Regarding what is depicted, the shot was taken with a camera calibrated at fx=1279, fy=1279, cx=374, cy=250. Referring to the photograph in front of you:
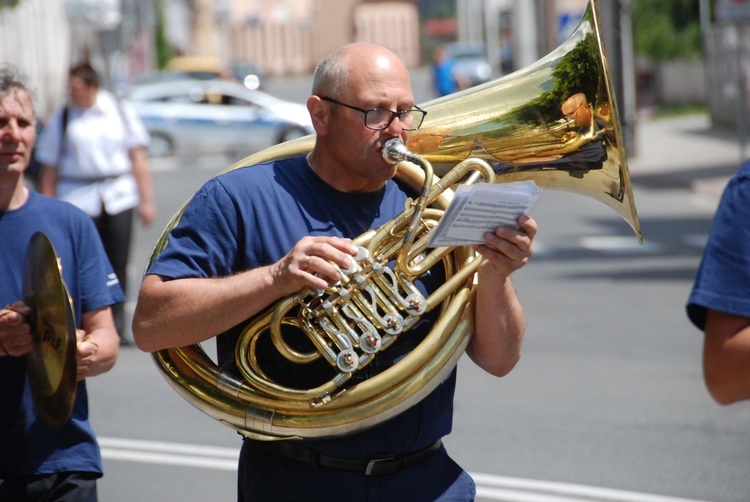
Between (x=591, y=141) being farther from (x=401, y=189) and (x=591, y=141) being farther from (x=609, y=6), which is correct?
(x=609, y=6)

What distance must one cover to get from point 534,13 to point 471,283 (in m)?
28.0

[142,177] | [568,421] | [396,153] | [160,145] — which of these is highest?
[396,153]

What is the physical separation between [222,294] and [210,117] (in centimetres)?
2217

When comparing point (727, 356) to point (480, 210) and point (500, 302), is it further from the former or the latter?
point (500, 302)

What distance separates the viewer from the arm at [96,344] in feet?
10.2

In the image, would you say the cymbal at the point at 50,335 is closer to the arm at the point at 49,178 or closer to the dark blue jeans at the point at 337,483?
the dark blue jeans at the point at 337,483

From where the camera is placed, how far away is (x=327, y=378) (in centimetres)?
276

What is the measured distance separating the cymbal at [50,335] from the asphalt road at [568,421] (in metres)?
2.34

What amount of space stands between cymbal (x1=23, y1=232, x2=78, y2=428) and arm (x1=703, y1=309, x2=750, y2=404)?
1402 mm

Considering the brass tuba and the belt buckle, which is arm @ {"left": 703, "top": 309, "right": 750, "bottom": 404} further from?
the belt buckle

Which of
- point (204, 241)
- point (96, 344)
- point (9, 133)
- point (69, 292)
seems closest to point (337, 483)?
point (204, 241)

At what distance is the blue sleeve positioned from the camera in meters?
2.72

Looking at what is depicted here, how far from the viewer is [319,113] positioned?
2822mm

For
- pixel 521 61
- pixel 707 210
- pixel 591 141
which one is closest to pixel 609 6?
pixel 707 210
